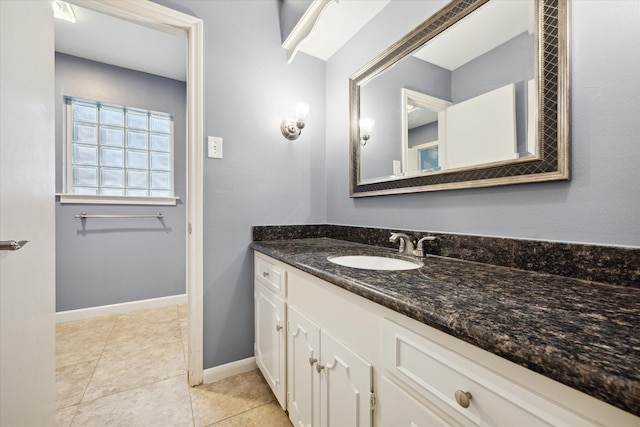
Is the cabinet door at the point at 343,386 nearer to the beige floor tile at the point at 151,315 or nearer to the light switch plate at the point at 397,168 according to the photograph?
the light switch plate at the point at 397,168

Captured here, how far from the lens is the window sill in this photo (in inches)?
93.5

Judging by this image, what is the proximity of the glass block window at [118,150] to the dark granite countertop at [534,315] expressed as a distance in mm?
2759

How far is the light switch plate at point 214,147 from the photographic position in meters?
1.53

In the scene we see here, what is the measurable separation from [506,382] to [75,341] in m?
2.78

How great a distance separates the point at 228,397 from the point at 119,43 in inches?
115

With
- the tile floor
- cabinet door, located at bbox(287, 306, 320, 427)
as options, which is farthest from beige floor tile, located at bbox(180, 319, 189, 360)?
cabinet door, located at bbox(287, 306, 320, 427)

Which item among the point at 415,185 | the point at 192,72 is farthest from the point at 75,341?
the point at 415,185

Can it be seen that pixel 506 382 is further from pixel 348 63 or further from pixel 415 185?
pixel 348 63

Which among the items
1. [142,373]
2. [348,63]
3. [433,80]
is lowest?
[142,373]

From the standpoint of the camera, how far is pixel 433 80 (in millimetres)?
1211

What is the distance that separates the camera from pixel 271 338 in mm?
1341

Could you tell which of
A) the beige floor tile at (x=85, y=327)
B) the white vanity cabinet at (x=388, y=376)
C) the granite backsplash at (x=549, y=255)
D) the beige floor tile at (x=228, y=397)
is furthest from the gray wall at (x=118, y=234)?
the granite backsplash at (x=549, y=255)

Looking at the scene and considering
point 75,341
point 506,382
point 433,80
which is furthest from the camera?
point 75,341

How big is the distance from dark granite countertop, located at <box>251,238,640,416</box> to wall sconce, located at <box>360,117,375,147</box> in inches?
39.0
